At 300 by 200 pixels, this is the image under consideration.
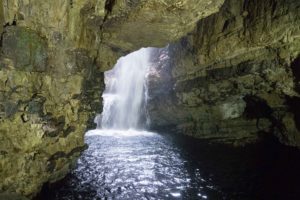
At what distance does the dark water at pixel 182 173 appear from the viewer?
12281 millimetres

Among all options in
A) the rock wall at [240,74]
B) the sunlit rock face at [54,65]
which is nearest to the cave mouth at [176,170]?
the rock wall at [240,74]

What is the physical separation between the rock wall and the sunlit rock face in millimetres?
5747

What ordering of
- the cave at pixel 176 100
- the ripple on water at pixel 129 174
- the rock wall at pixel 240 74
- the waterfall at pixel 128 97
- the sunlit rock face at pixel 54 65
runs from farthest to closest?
the waterfall at pixel 128 97 → the rock wall at pixel 240 74 → the ripple on water at pixel 129 174 → the cave at pixel 176 100 → the sunlit rock face at pixel 54 65

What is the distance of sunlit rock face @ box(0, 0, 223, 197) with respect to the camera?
9523 millimetres

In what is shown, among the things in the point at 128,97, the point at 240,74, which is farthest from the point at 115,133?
the point at 240,74

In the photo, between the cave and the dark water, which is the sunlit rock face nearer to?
the cave

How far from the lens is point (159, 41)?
1527 cm

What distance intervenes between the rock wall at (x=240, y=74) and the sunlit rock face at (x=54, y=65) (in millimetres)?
5747

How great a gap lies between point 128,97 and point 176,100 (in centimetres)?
982

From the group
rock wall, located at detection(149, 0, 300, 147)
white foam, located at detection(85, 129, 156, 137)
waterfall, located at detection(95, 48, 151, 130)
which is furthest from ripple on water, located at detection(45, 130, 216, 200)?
waterfall, located at detection(95, 48, 151, 130)

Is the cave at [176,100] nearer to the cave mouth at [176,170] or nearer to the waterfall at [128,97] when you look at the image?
the cave mouth at [176,170]

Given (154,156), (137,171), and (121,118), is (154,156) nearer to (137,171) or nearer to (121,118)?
(137,171)

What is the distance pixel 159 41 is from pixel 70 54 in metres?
5.71

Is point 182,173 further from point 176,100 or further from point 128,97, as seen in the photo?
point 128,97
